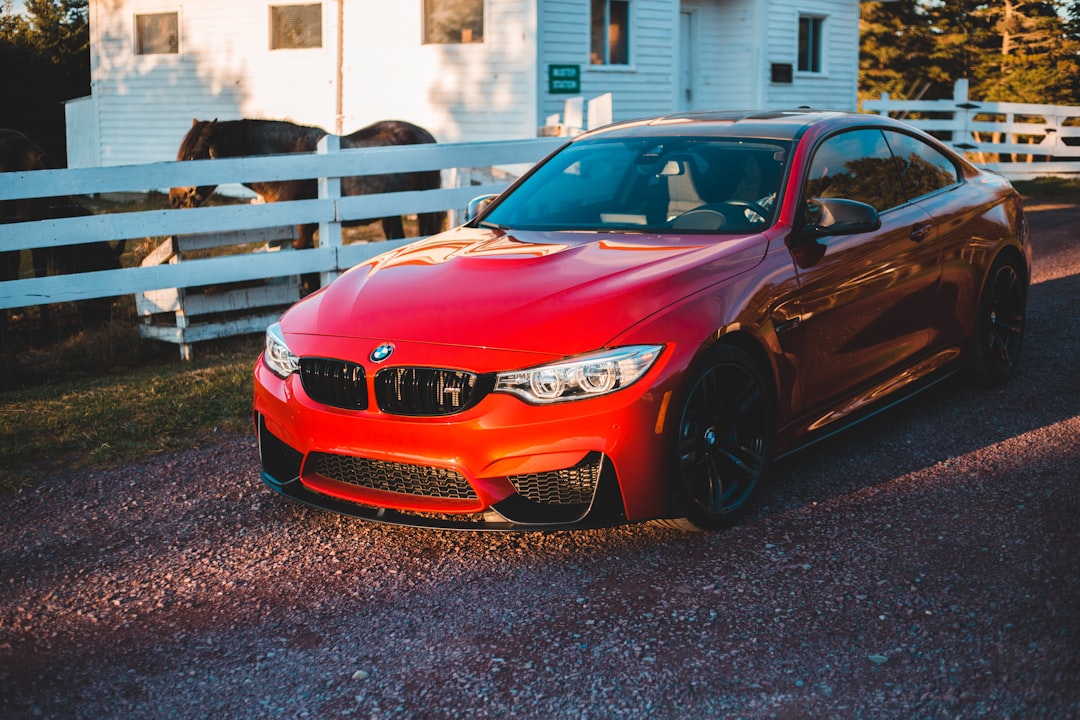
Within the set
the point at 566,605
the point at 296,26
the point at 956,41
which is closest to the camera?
the point at 566,605

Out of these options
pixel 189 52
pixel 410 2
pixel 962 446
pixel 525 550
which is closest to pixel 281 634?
pixel 525 550

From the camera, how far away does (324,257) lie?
9.92m

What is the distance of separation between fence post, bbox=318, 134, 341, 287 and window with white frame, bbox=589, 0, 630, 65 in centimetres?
1189

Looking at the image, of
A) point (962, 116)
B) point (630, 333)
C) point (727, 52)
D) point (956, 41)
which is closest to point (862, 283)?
point (630, 333)

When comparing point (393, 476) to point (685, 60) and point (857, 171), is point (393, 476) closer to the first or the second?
point (857, 171)

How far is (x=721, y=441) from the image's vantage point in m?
4.66

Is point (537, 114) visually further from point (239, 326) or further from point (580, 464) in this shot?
point (580, 464)

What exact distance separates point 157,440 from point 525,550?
9.18 ft

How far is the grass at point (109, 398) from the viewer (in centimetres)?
628

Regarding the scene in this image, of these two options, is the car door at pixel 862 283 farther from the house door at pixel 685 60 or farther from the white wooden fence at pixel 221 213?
the house door at pixel 685 60

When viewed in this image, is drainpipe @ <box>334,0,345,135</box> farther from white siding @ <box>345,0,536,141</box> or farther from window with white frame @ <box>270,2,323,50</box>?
window with white frame @ <box>270,2,323,50</box>

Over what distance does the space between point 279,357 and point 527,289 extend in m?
1.06

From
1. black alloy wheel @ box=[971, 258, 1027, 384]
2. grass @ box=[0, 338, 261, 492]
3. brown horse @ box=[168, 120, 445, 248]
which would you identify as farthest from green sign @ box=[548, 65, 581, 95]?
black alloy wheel @ box=[971, 258, 1027, 384]

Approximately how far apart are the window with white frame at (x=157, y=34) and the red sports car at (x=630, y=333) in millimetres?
20881
